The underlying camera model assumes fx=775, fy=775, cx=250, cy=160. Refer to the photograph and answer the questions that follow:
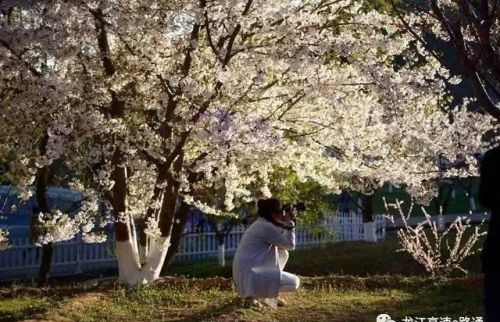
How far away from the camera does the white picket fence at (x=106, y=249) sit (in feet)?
56.2

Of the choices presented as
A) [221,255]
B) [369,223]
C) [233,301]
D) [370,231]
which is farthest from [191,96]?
[370,231]

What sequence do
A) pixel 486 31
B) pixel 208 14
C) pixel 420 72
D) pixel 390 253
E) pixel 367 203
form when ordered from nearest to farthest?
pixel 486 31
pixel 208 14
pixel 420 72
pixel 390 253
pixel 367 203

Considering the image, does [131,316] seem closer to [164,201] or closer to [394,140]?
[164,201]

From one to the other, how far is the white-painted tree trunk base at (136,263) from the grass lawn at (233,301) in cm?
21

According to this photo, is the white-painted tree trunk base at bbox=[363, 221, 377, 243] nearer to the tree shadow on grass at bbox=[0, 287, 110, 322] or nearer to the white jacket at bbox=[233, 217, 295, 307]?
the tree shadow on grass at bbox=[0, 287, 110, 322]

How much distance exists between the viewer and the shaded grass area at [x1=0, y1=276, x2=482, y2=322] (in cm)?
813

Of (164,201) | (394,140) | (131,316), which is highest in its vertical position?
(394,140)

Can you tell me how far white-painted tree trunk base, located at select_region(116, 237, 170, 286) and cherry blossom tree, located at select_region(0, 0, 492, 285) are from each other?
0.02m

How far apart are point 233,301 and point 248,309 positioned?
603 millimetres

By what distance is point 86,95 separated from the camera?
9.35 metres

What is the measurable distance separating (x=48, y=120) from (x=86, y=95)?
0.60 meters

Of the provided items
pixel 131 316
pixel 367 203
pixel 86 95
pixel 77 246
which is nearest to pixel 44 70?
pixel 86 95

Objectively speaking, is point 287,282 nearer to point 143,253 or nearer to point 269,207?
point 269,207

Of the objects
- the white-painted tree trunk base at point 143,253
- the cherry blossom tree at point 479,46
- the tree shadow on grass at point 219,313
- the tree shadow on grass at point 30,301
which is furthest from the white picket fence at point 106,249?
the cherry blossom tree at point 479,46
